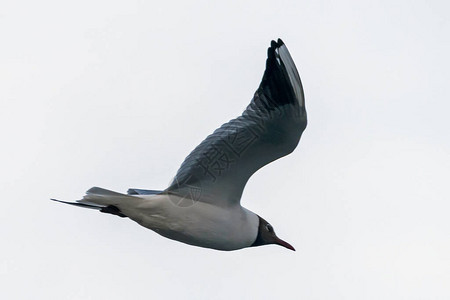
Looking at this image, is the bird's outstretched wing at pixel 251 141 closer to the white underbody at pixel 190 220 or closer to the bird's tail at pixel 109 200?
the white underbody at pixel 190 220

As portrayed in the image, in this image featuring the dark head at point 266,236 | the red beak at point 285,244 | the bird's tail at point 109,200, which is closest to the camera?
the bird's tail at point 109,200

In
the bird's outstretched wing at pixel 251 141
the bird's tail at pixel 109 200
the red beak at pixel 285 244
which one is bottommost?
the red beak at pixel 285 244

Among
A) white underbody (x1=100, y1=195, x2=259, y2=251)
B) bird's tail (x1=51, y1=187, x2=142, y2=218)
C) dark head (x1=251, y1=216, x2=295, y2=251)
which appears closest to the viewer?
bird's tail (x1=51, y1=187, x2=142, y2=218)

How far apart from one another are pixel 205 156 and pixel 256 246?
54.7 inches

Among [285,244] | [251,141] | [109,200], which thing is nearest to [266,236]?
[285,244]

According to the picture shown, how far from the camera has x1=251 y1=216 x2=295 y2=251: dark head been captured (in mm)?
14734

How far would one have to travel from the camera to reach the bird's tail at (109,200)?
44.9 ft

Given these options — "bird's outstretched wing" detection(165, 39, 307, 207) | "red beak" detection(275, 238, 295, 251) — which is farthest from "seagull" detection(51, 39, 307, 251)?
"red beak" detection(275, 238, 295, 251)

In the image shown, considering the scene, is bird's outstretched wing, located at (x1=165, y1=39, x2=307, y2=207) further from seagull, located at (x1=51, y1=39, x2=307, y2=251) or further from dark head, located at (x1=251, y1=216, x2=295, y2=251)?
dark head, located at (x1=251, y1=216, x2=295, y2=251)

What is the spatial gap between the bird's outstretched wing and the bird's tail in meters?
0.46

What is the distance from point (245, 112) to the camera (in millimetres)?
13742

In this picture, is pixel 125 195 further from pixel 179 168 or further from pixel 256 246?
pixel 256 246

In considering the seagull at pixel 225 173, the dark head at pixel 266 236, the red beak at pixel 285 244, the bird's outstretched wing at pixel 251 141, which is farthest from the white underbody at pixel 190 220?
the red beak at pixel 285 244

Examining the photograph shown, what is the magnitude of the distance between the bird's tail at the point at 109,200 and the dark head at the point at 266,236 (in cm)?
151
